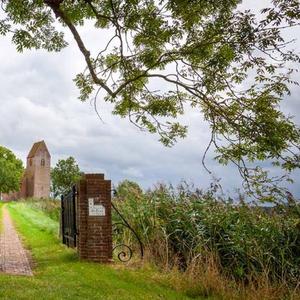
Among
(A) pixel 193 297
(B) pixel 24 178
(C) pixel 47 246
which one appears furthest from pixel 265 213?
(B) pixel 24 178

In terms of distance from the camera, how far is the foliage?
35.3ft

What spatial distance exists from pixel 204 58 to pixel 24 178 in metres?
107

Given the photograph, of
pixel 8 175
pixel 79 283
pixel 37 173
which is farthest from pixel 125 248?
pixel 37 173

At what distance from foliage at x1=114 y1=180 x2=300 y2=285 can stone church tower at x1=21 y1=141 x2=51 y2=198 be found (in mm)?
92017

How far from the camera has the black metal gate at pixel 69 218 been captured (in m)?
13.4

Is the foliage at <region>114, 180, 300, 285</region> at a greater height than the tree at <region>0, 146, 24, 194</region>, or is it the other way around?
the tree at <region>0, 146, 24, 194</region>

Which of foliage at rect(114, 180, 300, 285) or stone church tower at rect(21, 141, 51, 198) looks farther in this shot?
stone church tower at rect(21, 141, 51, 198)

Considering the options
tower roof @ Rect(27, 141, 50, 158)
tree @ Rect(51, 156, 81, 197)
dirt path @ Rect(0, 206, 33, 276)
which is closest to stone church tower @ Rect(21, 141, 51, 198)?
tower roof @ Rect(27, 141, 50, 158)

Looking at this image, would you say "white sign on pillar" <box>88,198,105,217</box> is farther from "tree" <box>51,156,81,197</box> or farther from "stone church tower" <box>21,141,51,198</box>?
"stone church tower" <box>21,141,51,198</box>

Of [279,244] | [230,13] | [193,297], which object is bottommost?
[193,297]

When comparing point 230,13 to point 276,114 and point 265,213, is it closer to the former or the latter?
point 276,114

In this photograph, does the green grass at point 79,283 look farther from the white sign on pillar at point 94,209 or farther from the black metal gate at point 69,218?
the white sign on pillar at point 94,209

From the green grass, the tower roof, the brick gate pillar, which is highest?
the tower roof

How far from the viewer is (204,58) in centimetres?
1118
